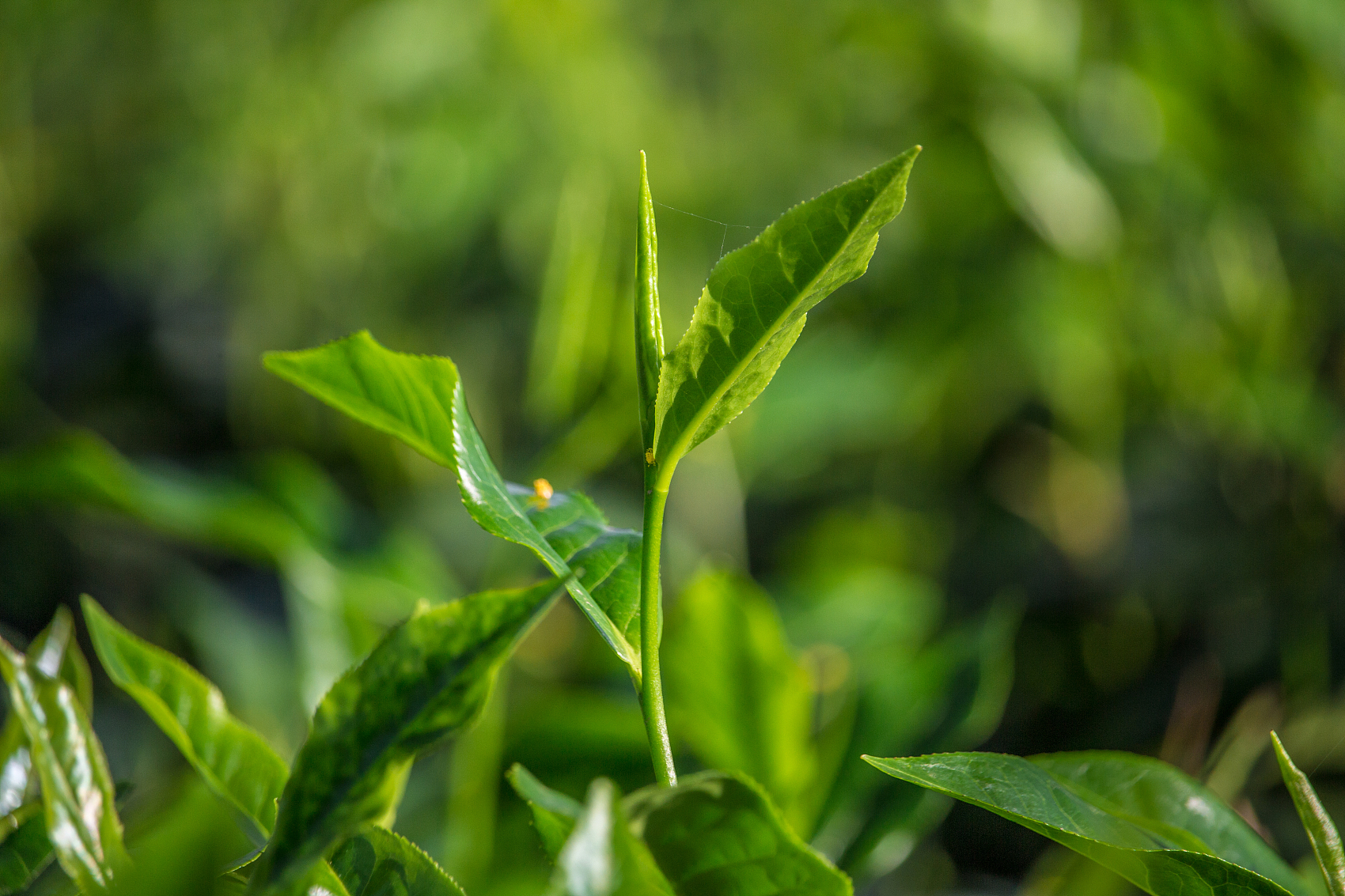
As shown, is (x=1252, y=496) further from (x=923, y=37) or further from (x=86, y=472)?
(x=86, y=472)

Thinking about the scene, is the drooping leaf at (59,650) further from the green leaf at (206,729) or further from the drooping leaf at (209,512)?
the drooping leaf at (209,512)

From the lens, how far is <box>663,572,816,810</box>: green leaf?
0.29 metres

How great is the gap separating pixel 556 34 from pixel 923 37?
311mm

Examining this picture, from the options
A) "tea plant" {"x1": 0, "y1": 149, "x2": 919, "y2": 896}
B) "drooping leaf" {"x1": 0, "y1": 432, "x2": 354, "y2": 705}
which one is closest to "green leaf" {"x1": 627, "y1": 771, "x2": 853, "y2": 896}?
"tea plant" {"x1": 0, "y1": 149, "x2": 919, "y2": 896}

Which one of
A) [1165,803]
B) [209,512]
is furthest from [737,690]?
[209,512]

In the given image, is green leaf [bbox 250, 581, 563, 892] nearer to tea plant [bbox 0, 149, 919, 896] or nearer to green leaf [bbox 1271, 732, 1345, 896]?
tea plant [bbox 0, 149, 919, 896]

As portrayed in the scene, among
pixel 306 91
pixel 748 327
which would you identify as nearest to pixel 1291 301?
pixel 748 327

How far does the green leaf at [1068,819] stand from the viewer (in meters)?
0.14

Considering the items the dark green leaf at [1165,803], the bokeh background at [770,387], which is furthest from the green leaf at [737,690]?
the dark green leaf at [1165,803]

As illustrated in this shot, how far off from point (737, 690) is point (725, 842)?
172mm

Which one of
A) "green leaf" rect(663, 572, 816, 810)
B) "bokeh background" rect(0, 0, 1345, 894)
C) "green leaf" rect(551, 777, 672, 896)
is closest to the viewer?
"green leaf" rect(551, 777, 672, 896)

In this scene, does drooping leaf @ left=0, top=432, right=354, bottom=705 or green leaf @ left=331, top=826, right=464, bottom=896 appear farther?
drooping leaf @ left=0, top=432, right=354, bottom=705

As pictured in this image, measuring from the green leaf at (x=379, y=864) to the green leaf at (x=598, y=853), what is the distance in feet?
0.18

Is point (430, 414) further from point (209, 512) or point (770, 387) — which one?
point (770, 387)
